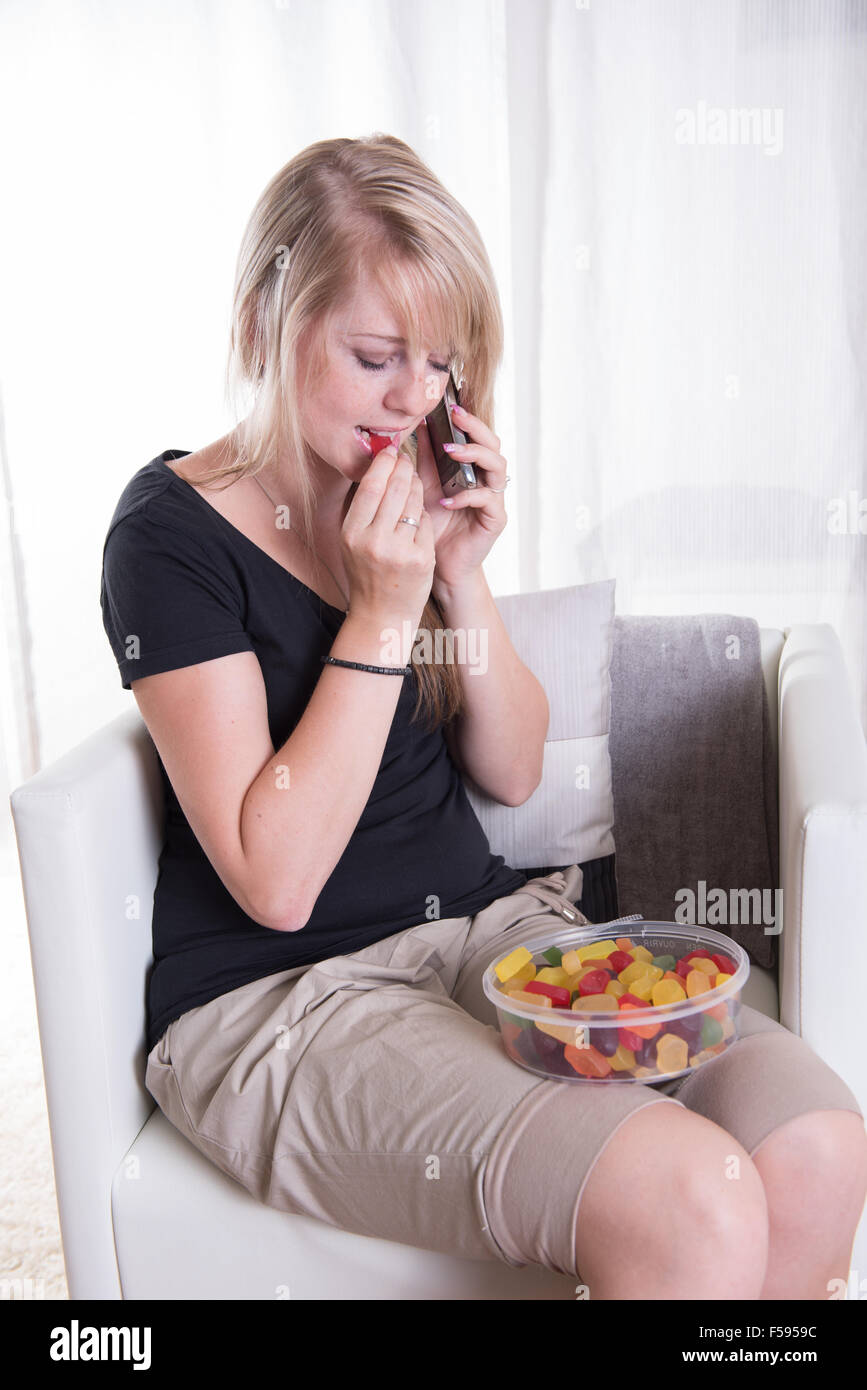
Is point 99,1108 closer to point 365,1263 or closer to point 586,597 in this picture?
point 365,1263

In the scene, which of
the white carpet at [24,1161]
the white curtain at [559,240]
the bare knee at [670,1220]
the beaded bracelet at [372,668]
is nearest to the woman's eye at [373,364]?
the beaded bracelet at [372,668]

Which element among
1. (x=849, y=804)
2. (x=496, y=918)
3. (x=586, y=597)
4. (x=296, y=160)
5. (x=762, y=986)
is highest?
(x=296, y=160)

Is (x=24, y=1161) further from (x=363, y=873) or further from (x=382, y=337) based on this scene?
(x=382, y=337)

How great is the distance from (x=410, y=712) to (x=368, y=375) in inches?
13.1

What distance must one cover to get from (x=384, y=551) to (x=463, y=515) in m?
0.24

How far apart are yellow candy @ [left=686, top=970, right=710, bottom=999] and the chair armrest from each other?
15cm

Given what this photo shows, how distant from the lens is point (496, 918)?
46.7 inches

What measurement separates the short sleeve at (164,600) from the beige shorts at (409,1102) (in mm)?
291

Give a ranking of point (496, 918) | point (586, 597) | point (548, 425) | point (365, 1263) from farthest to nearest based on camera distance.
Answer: point (548, 425), point (586, 597), point (496, 918), point (365, 1263)

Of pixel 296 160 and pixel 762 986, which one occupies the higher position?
pixel 296 160

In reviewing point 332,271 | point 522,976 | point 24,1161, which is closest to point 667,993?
point 522,976

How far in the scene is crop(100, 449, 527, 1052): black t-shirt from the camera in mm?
1012

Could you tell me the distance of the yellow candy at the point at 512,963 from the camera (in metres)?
0.99

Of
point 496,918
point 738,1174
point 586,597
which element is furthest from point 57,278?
point 738,1174
